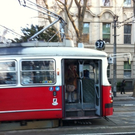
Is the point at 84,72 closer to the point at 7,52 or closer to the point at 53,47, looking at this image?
the point at 53,47

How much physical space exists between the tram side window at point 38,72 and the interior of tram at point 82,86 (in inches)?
34.7

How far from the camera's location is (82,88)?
7.11m

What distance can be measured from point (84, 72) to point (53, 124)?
2249 mm

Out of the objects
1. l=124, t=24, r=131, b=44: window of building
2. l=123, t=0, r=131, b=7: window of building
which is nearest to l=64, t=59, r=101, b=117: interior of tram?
l=124, t=24, r=131, b=44: window of building

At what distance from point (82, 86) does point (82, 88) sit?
88 millimetres

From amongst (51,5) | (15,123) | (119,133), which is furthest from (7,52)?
(51,5)

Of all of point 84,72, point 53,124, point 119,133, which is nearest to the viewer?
point 119,133

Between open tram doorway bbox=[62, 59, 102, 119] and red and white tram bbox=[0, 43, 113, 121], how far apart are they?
0.11 ft

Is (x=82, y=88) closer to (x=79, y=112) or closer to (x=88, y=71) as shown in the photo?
(x=88, y=71)

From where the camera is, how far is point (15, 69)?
6.00 meters

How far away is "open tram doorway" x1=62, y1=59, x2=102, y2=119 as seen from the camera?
6598 mm

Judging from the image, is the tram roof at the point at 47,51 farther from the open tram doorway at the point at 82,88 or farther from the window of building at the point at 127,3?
the window of building at the point at 127,3

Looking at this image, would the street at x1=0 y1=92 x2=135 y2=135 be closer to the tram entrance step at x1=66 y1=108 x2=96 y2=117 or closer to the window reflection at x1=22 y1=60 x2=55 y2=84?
the tram entrance step at x1=66 y1=108 x2=96 y2=117

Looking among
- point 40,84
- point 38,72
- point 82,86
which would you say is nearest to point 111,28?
point 82,86
